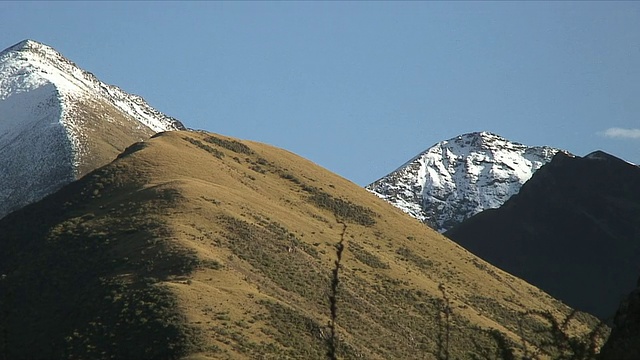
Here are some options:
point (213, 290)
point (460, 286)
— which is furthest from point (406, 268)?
point (213, 290)

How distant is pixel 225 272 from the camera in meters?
100

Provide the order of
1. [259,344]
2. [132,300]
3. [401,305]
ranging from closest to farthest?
[259,344] < [132,300] < [401,305]

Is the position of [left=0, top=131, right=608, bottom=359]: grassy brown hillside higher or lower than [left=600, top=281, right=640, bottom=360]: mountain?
higher

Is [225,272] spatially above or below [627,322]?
above

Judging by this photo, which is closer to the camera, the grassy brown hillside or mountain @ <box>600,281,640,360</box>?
mountain @ <box>600,281,640,360</box>

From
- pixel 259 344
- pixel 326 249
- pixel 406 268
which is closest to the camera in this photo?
pixel 259 344

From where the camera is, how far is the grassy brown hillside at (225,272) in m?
86.3

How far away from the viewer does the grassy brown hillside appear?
8631 centimetres

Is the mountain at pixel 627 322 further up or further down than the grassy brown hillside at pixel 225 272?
further down

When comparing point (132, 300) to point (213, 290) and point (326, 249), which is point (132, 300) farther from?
point (326, 249)

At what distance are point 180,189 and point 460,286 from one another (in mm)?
38447

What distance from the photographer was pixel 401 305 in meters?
116

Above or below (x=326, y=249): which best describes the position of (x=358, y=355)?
below

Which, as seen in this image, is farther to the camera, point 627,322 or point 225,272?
point 225,272
